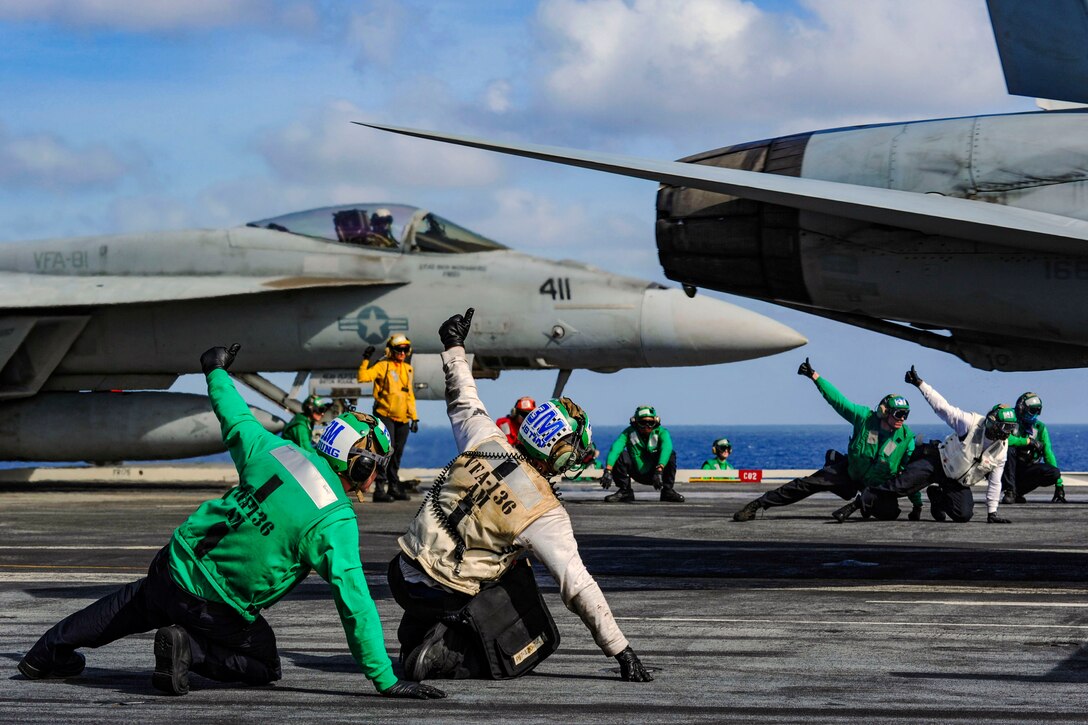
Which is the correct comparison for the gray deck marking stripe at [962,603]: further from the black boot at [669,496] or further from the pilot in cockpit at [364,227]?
the pilot in cockpit at [364,227]

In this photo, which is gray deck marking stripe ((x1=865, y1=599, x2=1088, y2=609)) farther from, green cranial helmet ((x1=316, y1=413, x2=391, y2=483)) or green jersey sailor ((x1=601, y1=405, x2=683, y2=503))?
green jersey sailor ((x1=601, y1=405, x2=683, y2=503))

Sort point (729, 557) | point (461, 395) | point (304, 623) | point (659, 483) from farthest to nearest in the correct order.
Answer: point (659, 483), point (729, 557), point (304, 623), point (461, 395)

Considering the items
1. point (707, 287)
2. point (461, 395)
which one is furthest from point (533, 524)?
point (707, 287)

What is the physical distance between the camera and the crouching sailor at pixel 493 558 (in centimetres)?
624

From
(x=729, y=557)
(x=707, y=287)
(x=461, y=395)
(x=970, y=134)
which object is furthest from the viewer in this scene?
(x=729, y=557)

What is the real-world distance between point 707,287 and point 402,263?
372 inches

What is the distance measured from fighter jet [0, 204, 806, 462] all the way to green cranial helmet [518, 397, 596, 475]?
36.4 ft

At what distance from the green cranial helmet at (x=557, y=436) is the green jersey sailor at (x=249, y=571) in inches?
27.1

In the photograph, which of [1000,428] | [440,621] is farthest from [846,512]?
[440,621]

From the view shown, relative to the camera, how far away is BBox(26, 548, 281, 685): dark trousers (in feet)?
19.8

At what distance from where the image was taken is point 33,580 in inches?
400

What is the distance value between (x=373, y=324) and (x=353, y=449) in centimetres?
1257

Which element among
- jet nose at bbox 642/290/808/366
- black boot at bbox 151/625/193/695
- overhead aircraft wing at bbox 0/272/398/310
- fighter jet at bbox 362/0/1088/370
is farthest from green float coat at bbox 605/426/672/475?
black boot at bbox 151/625/193/695

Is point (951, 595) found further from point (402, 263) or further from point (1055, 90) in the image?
point (402, 263)
